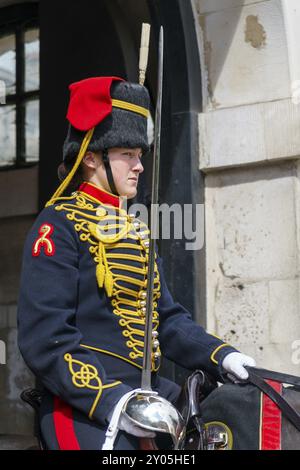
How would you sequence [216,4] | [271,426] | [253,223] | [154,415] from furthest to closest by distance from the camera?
[216,4], [253,223], [271,426], [154,415]

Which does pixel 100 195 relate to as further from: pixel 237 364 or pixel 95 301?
pixel 237 364

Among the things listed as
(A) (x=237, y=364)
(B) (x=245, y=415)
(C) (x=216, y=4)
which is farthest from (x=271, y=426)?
(C) (x=216, y=4)

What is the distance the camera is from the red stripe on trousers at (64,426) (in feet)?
7.69

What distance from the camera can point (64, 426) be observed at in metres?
2.36

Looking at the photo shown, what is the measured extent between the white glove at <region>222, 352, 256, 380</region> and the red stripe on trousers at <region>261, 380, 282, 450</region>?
0.50 ft

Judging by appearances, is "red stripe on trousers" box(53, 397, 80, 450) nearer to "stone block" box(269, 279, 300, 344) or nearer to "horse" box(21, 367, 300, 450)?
"horse" box(21, 367, 300, 450)

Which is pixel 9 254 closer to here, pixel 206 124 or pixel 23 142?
pixel 23 142

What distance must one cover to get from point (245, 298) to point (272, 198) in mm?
410

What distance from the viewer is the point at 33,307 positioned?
233cm

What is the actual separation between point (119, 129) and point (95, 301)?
18.7 inches

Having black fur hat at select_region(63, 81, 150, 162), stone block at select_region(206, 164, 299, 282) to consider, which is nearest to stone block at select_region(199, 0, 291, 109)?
stone block at select_region(206, 164, 299, 282)

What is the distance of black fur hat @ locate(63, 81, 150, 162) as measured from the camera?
101 inches

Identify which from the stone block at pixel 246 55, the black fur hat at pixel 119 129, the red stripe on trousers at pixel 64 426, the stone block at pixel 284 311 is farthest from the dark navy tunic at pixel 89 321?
the stone block at pixel 246 55

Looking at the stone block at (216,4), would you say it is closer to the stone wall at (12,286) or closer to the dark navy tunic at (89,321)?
the dark navy tunic at (89,321)
